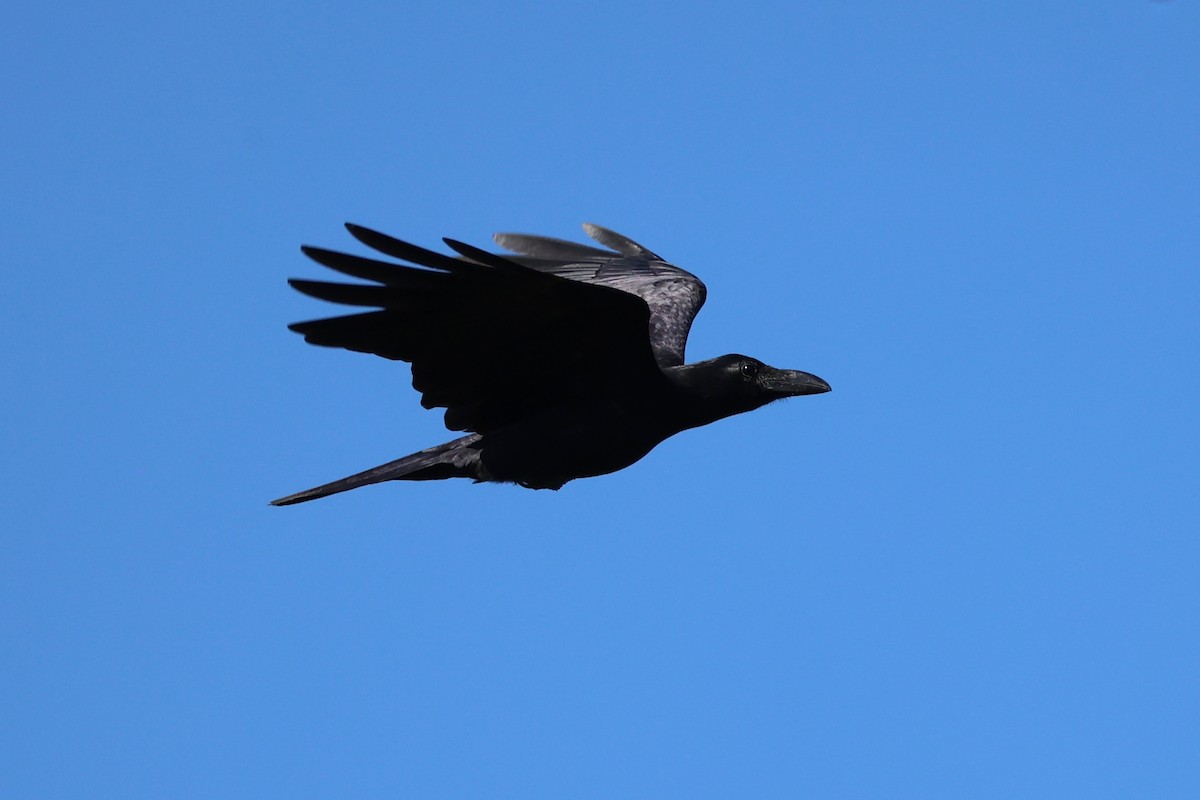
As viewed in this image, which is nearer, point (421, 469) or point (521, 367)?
point (521, 367)

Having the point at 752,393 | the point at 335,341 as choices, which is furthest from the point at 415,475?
the point at 752,393

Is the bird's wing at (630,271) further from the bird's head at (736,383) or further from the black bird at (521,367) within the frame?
the black bird at (521,367)

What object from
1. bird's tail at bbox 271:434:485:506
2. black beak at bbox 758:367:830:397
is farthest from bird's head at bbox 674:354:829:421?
bird's tail at bbox 271:434:485:506

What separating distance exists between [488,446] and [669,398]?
3.57ft

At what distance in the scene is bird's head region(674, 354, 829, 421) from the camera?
26.5ft

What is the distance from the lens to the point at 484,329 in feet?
23.8

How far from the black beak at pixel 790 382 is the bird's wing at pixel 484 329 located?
2.78ft

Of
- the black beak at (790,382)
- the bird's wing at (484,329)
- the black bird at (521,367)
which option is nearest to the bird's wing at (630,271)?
the black beak at (790,382)

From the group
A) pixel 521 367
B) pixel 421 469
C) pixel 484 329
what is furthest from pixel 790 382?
pixel 421 469

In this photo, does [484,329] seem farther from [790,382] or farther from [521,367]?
[790,382]

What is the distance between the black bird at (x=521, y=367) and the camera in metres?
6.74

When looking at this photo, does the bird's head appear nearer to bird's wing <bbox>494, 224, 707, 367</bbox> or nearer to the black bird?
the black bird

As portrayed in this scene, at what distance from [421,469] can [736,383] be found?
1.95 metres

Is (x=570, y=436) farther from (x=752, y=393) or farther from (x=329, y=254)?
(x=329, y=254)
